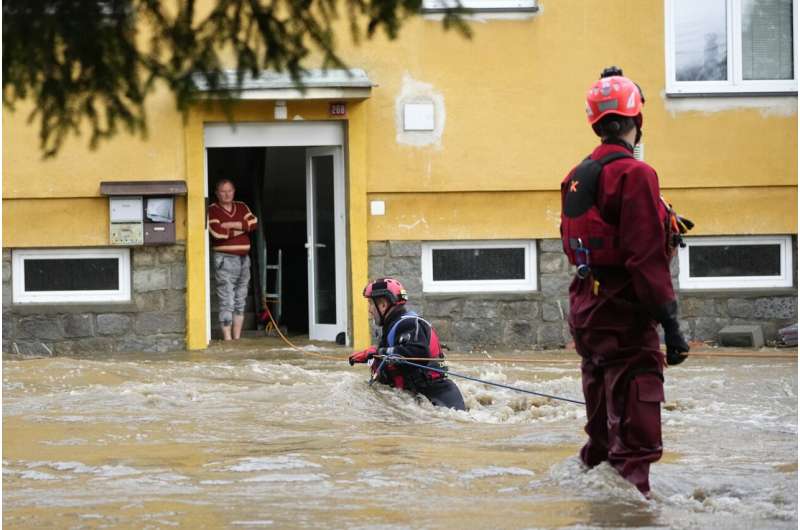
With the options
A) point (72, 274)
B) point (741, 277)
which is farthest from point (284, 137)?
point (741, 277)

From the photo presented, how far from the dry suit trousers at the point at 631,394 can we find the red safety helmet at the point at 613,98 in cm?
106

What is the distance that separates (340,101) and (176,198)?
7.36 feet

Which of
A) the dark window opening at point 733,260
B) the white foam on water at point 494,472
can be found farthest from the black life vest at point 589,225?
the dark window opening at point 733,260

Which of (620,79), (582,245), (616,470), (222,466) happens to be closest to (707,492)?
Result: (616,470)

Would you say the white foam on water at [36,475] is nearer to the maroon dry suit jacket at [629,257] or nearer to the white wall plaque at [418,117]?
the maroon dry suit jacket at [629,257]

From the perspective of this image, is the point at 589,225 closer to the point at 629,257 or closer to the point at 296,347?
the point at 629,257

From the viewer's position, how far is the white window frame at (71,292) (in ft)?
56.2

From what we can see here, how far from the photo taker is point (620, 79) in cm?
705

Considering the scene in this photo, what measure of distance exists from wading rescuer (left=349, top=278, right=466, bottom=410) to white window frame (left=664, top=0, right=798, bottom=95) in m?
7.18

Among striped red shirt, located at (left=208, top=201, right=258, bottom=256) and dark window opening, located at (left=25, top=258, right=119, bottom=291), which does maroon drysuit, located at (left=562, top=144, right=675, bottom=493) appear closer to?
dark window opening, located at (left=25, top=258, right=119, bottom=291)

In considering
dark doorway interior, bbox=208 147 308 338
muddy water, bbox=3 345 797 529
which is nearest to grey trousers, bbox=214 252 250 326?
dark doorway interior, bbox=208 147 308 338

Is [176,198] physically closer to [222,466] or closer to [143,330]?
[143,330]

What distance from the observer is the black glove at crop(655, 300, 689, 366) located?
21.6 feet

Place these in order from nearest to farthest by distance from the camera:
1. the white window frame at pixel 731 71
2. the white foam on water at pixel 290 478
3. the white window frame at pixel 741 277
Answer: the white foam on water at pixel 290 478 → the white window frame at pixel 731 71 → the white window frame at pixel 741 277
